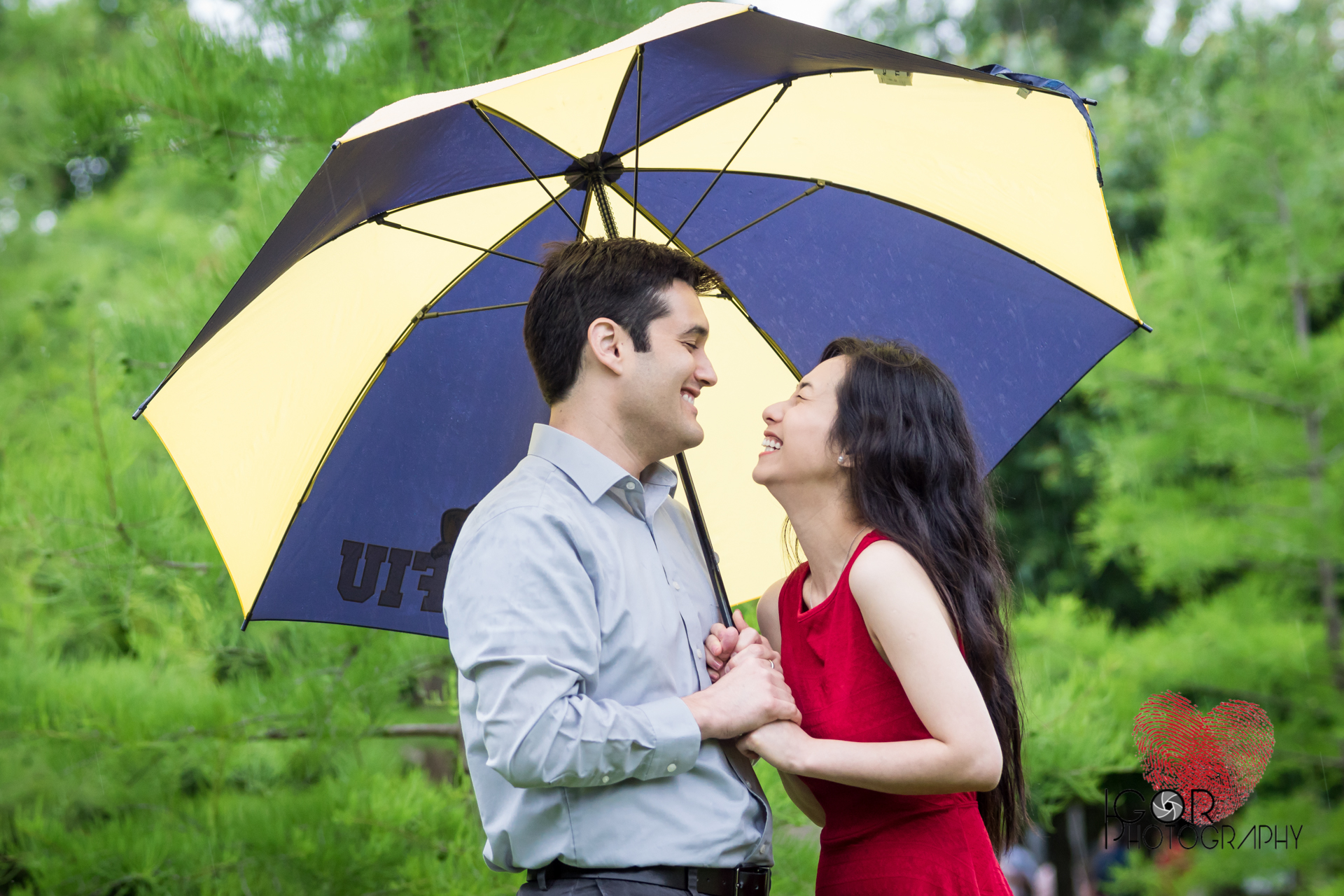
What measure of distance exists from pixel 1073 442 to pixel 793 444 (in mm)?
6409

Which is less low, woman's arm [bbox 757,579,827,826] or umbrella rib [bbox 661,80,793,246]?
umbrella rib [bbox 661,80,793,246]

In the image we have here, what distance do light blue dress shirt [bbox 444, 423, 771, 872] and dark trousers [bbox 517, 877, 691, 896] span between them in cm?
2

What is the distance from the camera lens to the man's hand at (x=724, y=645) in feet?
5.52

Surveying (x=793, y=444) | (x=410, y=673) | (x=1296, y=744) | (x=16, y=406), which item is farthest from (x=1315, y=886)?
(x=16, y=406)

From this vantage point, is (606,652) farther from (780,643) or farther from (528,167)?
(528,167)

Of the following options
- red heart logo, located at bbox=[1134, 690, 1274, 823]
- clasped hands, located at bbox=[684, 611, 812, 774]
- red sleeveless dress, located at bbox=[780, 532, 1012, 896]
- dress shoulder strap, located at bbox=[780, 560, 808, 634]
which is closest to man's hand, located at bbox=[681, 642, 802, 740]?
clasped hands, located at bbox=[684, 611, 812, 774]

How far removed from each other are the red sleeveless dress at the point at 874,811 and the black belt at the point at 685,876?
22 cm

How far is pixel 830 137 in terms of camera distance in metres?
1.95

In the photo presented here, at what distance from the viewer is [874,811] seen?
5.55ft

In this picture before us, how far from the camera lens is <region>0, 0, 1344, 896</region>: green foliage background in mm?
3211

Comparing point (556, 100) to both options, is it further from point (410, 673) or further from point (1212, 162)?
point (1212, 162)

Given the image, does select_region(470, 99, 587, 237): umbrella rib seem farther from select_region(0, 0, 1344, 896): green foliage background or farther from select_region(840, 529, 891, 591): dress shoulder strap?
select_region(0, 0, 1344, 896): green foliage background

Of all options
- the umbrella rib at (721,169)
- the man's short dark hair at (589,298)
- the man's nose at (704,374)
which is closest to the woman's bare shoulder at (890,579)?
the man's nose at (704,374)

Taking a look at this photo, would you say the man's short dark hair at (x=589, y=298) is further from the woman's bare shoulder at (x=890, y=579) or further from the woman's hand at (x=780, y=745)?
the woman's hand at (x=780, y=745)
